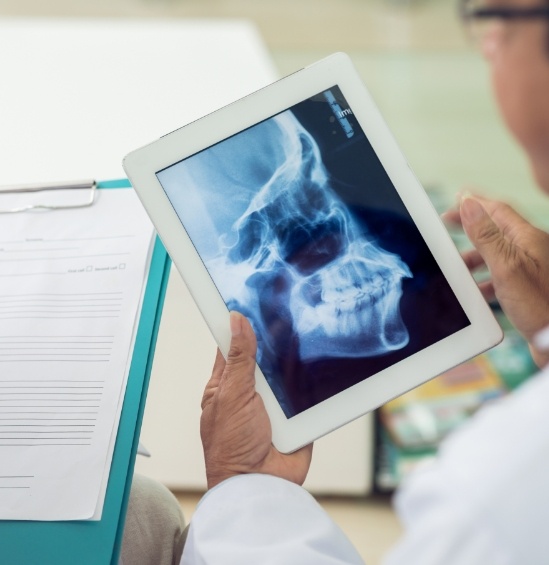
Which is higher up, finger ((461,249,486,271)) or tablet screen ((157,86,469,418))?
tablet screen ((157,86,469,418))

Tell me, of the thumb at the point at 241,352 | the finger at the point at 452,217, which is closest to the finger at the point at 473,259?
the finger at the point at 452,217

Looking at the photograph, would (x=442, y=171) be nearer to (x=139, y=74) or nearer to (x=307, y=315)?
(x=139, y=74)

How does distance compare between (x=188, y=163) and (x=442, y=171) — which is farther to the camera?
(x=442, y=171)

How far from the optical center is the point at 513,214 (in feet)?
3.00

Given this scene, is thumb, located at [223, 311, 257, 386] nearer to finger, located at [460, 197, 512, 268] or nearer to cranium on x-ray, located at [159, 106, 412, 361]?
cranium on x-ray, located at [159, 106, 412, 361]

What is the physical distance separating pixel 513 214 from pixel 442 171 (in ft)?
3.75

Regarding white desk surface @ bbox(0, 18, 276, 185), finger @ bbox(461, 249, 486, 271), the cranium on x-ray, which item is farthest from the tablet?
white desk surface @ bbox(0, 18, 276, 185)

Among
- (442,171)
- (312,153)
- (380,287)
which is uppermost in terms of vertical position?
(312,153)

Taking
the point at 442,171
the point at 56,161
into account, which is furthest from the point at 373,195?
the point at 442,171

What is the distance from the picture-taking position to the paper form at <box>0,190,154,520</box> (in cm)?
68

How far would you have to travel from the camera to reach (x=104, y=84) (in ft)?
3.62

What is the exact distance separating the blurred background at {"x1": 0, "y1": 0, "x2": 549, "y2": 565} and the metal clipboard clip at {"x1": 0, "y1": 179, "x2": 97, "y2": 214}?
165 mm

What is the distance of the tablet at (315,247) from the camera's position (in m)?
0.73

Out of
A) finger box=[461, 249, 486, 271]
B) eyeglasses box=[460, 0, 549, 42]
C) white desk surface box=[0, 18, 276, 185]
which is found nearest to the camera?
eyeglasses box=[460, 0, 549, 42]
